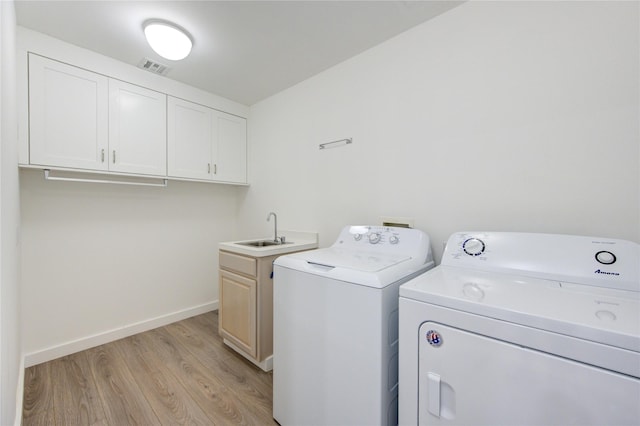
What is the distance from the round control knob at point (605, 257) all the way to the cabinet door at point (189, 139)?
282cm

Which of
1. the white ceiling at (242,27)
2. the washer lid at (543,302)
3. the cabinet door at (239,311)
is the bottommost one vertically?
the cabinet door at (239,311)

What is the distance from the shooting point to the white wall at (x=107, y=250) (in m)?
1.92

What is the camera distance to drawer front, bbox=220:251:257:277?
1907mm

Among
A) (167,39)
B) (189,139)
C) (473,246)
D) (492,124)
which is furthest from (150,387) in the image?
(492,124)

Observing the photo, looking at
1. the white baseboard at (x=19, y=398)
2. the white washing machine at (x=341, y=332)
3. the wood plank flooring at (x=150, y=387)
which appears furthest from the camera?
the wood plank flooring at (x=150, y=387)

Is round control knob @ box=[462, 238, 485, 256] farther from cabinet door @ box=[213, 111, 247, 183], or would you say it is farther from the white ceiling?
cabinet door @ box=[213, 111, 247, 183]

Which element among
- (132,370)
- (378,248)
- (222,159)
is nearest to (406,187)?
(378,248)

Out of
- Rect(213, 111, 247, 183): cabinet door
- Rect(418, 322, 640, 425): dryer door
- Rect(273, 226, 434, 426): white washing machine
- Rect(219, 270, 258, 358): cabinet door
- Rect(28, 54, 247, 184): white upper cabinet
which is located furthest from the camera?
Rect(213, 111, 247, 183): cabinet door

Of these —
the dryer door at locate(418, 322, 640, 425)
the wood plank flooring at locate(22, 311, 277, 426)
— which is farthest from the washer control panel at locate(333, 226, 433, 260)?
the wood plank flooring at locate(22, 311, 277, 426)

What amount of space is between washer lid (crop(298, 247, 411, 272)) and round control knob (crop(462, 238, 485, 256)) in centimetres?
28

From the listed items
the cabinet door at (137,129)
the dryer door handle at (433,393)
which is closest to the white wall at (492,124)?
the dryer door handle at (433,393)

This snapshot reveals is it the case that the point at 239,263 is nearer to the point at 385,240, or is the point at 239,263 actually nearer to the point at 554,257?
the point at 385,240

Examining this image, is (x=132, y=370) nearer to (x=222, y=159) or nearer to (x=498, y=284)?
(x=222, y=159)

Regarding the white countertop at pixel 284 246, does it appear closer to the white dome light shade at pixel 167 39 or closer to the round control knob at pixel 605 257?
the white dome light shade at pixel 167 39
